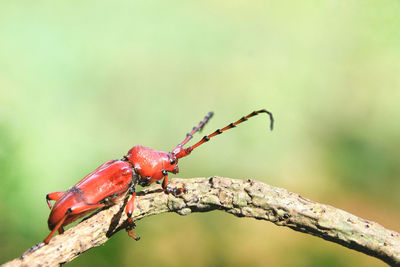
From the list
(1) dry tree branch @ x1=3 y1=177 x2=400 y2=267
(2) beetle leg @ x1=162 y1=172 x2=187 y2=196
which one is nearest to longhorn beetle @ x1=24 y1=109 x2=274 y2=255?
(2) beetle leg @ x1=162 y1=172 x2=187 y2=196

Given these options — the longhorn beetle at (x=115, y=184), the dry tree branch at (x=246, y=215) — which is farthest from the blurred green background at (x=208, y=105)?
the dry tree branch at (x=246, y=215)

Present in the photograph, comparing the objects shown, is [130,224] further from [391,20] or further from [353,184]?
[391,20]

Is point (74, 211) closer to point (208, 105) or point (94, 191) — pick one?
point (94, 191)

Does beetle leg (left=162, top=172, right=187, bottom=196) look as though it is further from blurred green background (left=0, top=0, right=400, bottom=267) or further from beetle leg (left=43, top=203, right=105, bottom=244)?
blurred green background (left=0, top=0, right=400, bottom=267)

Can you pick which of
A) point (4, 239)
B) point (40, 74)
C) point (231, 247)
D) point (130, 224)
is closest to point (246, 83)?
point (231, 247)

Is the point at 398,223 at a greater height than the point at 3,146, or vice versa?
the point at 398,223

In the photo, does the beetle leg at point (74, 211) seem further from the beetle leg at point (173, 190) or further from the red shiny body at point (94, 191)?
the beetle leg at point (173, 190)
